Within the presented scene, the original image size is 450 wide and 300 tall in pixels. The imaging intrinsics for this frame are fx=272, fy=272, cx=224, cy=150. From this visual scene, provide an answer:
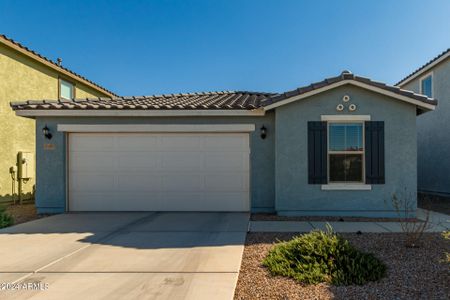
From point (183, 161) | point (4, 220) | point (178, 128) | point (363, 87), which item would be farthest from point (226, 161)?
point (4, 220)

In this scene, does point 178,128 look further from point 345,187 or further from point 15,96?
point 15,96

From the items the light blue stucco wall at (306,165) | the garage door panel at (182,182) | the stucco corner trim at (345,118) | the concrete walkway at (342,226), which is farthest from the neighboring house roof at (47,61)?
the stucco corner trim at (345,118)

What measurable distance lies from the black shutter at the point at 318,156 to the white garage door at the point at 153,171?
212 centimetres

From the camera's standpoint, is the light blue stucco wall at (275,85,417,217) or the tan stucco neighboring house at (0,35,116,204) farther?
the tan stucco neighboring house at (0,35,116,204)

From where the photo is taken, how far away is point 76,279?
3.87 m

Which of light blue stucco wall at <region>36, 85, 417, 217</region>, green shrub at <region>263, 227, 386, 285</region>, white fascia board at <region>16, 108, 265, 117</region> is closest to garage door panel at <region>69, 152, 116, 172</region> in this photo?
white fascia board at <region>16, 108, 265, 117</region>

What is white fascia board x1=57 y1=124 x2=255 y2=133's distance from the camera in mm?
8406

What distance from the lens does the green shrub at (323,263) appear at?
3746 mm

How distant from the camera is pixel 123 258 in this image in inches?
183

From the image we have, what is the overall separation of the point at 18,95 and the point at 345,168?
510 inches

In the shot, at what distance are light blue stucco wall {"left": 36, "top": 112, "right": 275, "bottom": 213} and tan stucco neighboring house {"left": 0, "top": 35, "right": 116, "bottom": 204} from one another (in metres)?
3.63

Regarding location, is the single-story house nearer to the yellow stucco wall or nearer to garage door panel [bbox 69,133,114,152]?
garage door panel [bbox 69,133,114,152]

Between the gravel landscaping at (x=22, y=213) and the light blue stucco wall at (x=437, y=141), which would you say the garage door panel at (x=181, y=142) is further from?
the light blue stucco wall at (x=437, y=141)

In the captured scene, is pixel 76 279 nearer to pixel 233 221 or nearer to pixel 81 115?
pixel 233 221
